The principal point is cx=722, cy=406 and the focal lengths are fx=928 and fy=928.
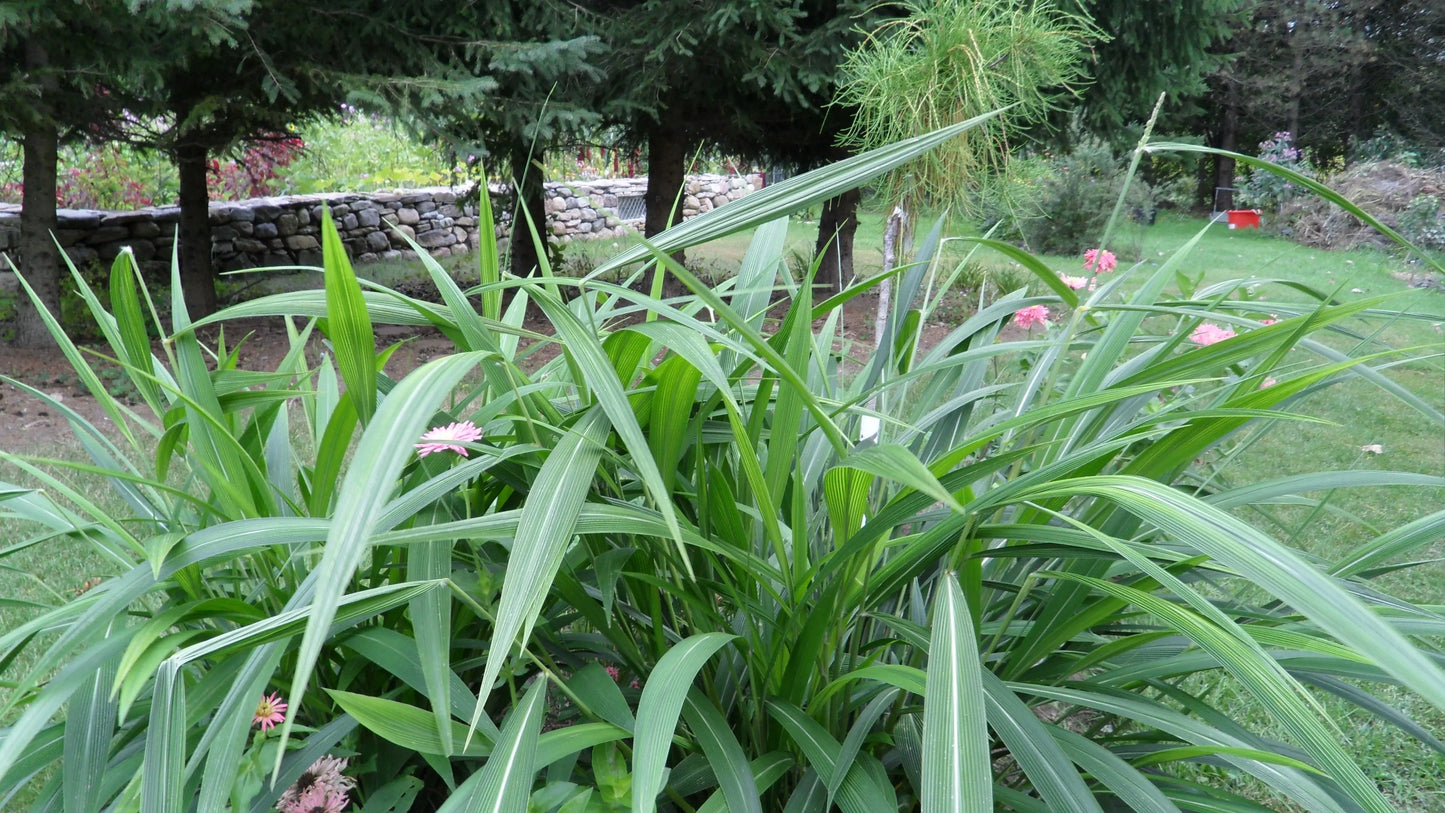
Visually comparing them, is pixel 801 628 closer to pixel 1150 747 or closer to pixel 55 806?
pixel 1150 747

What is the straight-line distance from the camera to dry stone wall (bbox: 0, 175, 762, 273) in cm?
670

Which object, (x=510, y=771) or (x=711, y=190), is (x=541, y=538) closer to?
(x=510, y=771)

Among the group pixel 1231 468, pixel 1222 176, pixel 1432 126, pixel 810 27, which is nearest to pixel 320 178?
pixel 810 27

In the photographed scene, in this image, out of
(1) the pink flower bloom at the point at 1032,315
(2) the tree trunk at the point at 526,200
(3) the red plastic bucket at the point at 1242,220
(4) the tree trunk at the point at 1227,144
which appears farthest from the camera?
(4) the tree trunk at the point at 1227,144

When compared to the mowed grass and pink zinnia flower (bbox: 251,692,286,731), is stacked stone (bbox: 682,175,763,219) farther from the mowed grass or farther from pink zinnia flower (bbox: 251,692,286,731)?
pink zinnia flower (bbox: 251,692,286,731)

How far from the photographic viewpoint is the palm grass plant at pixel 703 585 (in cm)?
75

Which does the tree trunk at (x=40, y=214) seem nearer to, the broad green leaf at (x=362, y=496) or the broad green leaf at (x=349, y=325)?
the broad green leaf at (x=349, y=325)

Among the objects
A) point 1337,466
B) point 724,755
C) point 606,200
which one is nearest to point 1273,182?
point 606,200

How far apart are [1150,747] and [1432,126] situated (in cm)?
2025

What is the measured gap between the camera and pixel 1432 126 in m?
16.5

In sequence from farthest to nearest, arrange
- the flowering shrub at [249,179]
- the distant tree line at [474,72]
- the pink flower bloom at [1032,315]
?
1. the flowering shrub at [249,179]
2. the distant tree line at [474,72]
3. the pink flower bloom at [1032,315]

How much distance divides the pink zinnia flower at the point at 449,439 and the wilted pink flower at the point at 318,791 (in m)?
0.36

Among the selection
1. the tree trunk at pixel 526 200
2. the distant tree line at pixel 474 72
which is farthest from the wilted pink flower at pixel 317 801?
the tree trunk at pixel 526 200

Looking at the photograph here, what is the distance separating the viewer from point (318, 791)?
980 millimetres
